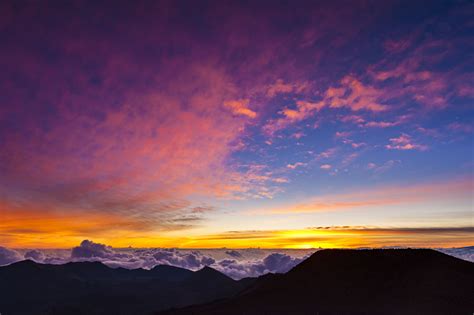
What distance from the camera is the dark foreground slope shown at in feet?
329

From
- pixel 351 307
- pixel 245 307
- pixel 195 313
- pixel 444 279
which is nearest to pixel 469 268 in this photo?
pixel 444 279

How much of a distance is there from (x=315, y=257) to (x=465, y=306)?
74.9m

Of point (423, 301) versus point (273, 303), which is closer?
point (423, 301)

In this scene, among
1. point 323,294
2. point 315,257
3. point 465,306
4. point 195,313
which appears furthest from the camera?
point 315,257

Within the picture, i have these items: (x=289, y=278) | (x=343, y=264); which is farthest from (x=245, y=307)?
(x=343, y=264)

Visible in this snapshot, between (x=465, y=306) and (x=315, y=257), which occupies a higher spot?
(x=315, y=257)

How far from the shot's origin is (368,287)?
12281 cm

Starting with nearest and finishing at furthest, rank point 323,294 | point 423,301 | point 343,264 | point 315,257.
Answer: point 423,301 → point 323,294 → point 343,264 → point 315,257

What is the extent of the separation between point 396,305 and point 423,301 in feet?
24.8

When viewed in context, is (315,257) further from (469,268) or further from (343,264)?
(469,268)

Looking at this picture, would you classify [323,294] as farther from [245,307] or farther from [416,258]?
[416,258]

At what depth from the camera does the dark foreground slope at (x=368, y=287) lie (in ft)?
329

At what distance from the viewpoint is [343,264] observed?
479 feet

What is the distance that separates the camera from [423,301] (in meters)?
99.3
